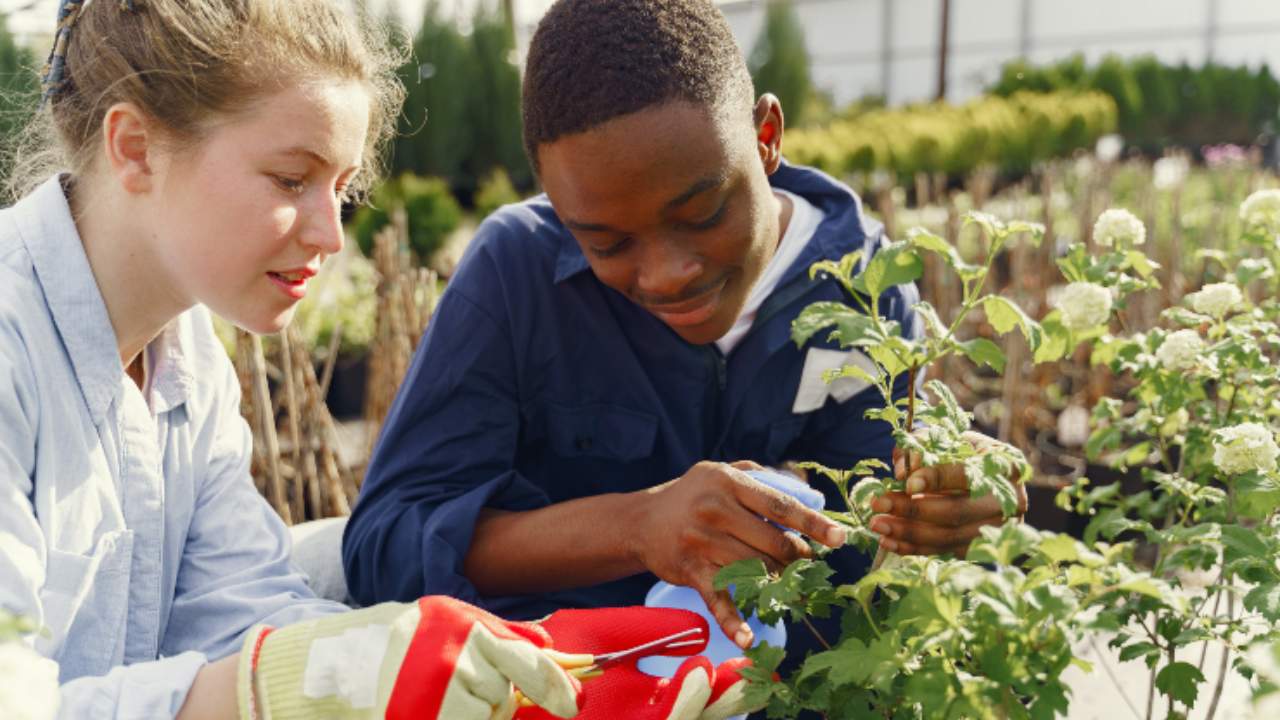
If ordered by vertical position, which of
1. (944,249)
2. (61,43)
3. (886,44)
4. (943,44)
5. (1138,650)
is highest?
(61,43)

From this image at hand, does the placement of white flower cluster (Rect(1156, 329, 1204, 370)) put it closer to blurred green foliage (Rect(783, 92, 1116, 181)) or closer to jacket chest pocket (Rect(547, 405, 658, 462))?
jacket chest pocket (Rect(547, 405, 658, 462))

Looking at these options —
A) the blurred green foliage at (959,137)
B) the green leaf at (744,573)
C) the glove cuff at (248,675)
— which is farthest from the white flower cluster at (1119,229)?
the blurred green foliage at (959,137)

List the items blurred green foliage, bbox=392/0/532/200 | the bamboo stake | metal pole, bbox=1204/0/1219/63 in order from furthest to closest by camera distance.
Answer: metal pole, bbox=1204/0/1219/63
blurred green foliage, bbox=392/0/532/200
the bamboo stake

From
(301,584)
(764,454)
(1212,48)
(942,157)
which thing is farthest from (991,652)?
(1212,48)

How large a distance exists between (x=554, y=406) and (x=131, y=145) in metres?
0.78

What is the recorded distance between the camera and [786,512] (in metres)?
1.30

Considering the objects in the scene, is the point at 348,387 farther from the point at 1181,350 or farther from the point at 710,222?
the point at 1181,350

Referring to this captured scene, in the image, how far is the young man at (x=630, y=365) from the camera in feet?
4.78

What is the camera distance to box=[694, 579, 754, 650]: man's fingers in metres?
1.29

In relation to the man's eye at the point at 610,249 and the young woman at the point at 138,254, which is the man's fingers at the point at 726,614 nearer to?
the young woman at the point at 138,254

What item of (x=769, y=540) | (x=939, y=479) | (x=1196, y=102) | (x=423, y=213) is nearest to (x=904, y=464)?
(x=939, y=479)

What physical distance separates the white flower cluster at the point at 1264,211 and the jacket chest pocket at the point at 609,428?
3.09ft

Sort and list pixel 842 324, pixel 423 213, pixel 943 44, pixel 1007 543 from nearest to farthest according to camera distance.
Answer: pixel 1007 543 < pixel 842 324 < pixel 423 213 < pixel 943 44

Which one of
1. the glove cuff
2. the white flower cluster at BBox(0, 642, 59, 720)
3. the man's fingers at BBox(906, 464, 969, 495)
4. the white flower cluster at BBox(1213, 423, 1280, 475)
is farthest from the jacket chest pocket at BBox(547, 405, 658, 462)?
the white flower cluster at BBox(0, 642, 59, 720)
